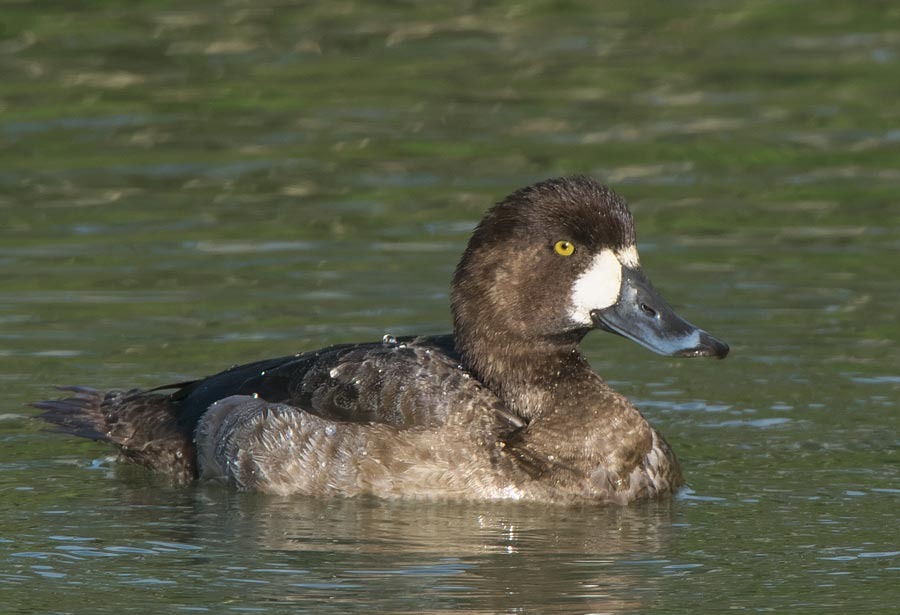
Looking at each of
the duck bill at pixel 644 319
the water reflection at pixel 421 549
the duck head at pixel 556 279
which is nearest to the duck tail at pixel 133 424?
the water reflection at pixel 421 549

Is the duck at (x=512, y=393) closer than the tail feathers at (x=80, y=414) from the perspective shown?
Yes

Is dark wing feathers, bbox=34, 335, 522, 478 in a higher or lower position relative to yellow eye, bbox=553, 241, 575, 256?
lower

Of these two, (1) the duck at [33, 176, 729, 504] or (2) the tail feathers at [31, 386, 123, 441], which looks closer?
(1) the duck at [33, 176, 729, 504]

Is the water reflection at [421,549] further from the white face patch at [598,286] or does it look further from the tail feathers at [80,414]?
the white face patch at [598,286]

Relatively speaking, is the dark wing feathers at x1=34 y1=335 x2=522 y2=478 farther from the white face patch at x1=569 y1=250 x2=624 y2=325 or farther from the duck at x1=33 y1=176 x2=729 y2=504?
the white face patch at x1=569 y1=250 x2=624 y2=325

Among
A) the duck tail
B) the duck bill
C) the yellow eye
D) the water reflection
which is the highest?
the yellow eye

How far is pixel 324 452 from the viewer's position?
9.03m

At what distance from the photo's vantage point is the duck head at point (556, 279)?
884 cm

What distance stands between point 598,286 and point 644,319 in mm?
263

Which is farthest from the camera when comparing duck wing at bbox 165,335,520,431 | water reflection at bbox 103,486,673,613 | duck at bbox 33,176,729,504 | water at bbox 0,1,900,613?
duck wing at bbox 165,335,520,431

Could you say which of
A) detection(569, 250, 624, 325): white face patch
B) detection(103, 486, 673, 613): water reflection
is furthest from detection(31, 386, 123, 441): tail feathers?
detection(569, 250, 624, 325): white face patch

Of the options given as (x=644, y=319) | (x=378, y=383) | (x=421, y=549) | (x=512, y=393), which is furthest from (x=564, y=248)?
(x=421, y=549)

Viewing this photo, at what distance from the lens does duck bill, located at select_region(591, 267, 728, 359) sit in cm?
889

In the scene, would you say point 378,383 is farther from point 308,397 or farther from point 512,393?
point 512,393
